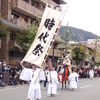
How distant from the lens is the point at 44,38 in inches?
402

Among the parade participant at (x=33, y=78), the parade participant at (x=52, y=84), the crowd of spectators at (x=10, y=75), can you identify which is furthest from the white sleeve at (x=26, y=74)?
the crowd of spectators at (x=10, y=75)

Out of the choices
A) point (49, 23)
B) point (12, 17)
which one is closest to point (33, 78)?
point (49, 23)

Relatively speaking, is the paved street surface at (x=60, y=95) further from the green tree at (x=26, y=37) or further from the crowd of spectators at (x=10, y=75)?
the green tree at (x=26, y=37)

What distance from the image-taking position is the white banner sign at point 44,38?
10.0 m

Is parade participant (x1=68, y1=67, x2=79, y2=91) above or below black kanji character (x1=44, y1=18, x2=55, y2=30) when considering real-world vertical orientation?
below

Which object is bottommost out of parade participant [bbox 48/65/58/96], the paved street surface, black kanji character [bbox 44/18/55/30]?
the paved street surface

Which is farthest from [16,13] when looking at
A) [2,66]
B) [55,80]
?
[55,80]

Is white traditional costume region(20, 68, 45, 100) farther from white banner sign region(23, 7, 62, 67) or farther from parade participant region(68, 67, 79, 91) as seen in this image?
parade participant region(68, 67, 79, 91)

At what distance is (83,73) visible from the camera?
126 ft

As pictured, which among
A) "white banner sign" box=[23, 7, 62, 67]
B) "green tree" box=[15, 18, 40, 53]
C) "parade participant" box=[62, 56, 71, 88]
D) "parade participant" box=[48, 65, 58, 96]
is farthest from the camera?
"green tree" box=[15, 18, 40, 53]

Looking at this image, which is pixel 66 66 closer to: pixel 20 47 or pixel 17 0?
pixel 20 47

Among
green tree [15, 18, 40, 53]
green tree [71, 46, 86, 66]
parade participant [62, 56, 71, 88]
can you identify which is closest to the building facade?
green tree [15, 18, 40, 53]

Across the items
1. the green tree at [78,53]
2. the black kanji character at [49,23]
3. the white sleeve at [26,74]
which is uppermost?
the green tree at [78,53]

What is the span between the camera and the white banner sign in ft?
32.9
